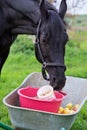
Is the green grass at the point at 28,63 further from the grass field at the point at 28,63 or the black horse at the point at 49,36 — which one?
the black horse at the point at 49,36

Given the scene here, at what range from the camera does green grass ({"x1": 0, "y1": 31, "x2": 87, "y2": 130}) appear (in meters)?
4.65

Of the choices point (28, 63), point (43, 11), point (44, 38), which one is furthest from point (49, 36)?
point (28, 63)

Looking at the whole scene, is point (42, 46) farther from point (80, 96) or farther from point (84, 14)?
point (84, 14)

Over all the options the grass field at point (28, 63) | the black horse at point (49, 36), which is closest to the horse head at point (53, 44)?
the black horse at point (49, 36)

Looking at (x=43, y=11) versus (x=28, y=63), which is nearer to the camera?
(x=43, y=11)

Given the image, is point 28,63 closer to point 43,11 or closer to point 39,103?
point 43,11

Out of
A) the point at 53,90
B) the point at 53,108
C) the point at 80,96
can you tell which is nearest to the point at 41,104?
the point at 53,108

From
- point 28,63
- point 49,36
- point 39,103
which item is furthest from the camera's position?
point 28,63

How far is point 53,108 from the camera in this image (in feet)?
8.29

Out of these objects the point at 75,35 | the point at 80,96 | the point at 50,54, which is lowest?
the point at 75,35

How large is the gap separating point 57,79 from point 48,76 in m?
0.13

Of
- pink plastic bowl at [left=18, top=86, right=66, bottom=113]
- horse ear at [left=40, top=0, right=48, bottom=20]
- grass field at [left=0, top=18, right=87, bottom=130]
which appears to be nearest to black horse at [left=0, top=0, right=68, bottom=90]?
horse ear at [left=40, top=0, right=48, bottom=20]

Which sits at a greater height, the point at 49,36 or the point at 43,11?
the point at 43,11

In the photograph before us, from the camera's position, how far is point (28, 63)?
237 inches
